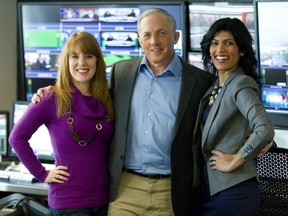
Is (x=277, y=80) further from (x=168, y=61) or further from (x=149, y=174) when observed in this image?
(x=149, y=174)

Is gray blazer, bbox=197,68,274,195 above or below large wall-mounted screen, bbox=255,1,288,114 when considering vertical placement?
Result: below

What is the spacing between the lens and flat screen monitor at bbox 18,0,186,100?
3.70 metres

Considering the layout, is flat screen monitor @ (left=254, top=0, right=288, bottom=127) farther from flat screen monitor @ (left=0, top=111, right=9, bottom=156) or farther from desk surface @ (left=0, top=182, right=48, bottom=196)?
flat screen monitor @ (left=0, top=111, right=9, bottom=156)

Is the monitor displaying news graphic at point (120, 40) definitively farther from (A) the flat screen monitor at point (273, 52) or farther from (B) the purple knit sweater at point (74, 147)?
(B) the purple knit sweater at point (74, 147)

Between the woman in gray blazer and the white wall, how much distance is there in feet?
7.32

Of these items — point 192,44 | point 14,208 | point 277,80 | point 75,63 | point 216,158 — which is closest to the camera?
point 216,158

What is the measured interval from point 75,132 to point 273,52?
1.46m

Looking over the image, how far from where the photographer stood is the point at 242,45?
2.28 metres

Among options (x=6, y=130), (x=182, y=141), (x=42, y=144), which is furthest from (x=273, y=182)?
(x=6, y=130)

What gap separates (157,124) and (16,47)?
215 centimetres

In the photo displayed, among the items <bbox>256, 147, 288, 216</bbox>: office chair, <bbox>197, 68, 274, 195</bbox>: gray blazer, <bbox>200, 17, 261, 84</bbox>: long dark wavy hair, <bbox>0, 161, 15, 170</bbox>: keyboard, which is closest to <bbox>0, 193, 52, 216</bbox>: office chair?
<bbox>0, 161, 15, 170</bbox>: keyboard

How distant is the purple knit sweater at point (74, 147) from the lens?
2385mm

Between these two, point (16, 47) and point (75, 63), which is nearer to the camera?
point (75, 63)

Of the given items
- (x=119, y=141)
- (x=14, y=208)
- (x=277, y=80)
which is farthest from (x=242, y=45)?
(x=14, y=208)
